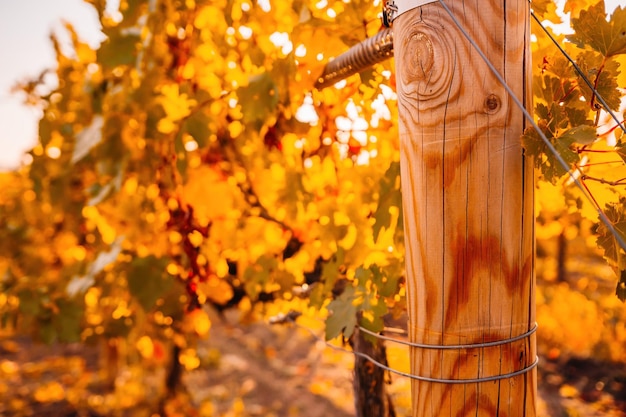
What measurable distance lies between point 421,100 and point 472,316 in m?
0.43

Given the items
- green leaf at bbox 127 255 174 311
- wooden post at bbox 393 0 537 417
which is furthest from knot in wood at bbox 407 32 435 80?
green leaf at bbox 127 255 174 311

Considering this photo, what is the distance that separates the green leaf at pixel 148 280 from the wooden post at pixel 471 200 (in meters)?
1.45

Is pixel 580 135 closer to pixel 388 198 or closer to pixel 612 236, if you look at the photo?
pixel 612 236

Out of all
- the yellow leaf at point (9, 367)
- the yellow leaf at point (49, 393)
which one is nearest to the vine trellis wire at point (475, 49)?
the yellow leaf at point (49, 393)

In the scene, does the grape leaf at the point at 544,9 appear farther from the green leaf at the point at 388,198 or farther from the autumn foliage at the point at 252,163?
the green leaf at the point at 388,198

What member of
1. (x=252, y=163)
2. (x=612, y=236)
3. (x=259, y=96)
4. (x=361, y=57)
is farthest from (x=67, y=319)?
(x=612, y=236)

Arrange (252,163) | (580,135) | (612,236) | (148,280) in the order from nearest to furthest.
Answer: (580,135) → (612,236) → (148,280) → (252,163)

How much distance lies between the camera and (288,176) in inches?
81.7

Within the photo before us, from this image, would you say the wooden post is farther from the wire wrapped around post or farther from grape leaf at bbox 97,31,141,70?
grape leaf at bbox 97,31,141,70

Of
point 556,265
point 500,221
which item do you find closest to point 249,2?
point 500,221

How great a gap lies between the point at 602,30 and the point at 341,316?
0.97 m

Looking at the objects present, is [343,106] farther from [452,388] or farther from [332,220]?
[452,388]

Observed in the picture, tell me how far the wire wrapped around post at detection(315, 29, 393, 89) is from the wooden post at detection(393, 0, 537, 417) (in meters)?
0.24

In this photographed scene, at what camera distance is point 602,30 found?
924mm
